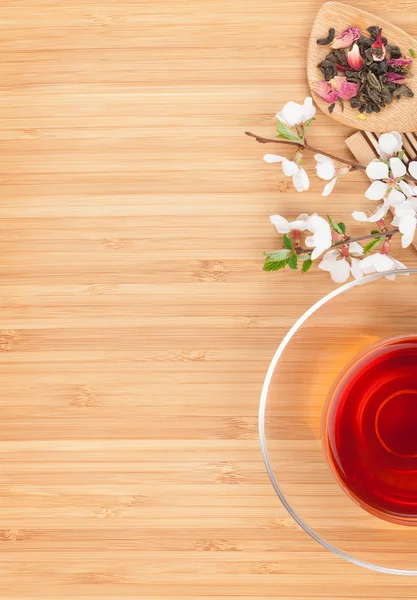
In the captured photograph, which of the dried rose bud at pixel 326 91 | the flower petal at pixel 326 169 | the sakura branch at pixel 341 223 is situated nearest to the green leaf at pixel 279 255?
the sakura branch at pixel 341 223

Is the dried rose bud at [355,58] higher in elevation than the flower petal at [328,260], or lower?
higher

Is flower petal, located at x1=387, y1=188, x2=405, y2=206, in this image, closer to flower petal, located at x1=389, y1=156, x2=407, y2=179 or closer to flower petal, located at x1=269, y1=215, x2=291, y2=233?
flower petal, located at x1=389, y1=156, x2=407, y2=179

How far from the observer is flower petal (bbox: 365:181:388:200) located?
80 cm

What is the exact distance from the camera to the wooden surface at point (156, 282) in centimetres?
89

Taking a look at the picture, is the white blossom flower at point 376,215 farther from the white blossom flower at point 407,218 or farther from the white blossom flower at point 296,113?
the white blossom flower at point 296,113

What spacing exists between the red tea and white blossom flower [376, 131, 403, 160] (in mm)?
230

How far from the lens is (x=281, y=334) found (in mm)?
889

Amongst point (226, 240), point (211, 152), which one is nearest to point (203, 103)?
point (211, 152)

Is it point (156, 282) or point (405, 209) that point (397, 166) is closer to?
point (405, 209)

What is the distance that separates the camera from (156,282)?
901 mm

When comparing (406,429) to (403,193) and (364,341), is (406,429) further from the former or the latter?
(403,193)

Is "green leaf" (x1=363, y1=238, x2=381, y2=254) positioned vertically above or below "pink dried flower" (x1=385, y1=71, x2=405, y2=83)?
below

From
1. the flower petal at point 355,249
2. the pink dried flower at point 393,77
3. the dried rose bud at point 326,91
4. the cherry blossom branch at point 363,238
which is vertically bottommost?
the flower petal at point 355,249

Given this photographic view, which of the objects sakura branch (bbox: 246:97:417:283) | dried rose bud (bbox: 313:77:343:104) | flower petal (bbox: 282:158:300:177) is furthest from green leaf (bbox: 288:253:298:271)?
dried rose bud (bbox: 313:77:343:104)
